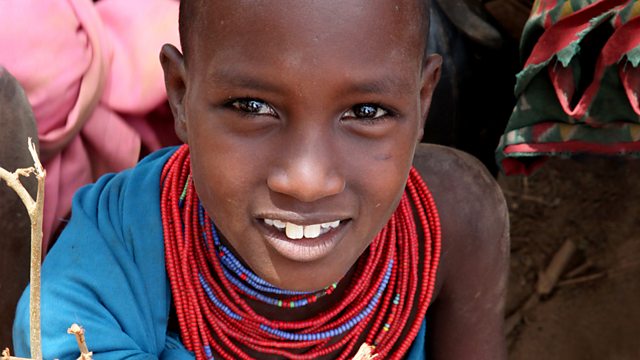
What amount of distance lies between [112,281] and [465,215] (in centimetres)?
57

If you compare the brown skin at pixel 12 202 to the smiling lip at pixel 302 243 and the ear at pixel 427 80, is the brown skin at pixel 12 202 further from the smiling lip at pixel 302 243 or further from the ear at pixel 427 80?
the ear at pixel 427 80

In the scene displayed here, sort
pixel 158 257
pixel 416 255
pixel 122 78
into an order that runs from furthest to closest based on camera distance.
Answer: pixel 122 78 < pixel 416 255 < pixel 158 257

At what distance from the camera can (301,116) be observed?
1129 mm

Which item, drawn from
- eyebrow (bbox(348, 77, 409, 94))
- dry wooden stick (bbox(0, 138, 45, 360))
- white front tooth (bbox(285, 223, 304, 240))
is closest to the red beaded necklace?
white front tooth (bbox(285, 223, 304, 240))

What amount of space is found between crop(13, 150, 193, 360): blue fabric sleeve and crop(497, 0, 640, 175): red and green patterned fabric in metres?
0.64

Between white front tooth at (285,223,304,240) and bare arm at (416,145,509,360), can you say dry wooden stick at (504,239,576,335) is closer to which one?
bare arm at (416,145,509,360)

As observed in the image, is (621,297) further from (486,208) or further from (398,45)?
(398,45)

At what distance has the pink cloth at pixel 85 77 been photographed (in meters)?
1.63

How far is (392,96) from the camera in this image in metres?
1.20

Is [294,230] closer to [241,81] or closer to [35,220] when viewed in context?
[241,81]

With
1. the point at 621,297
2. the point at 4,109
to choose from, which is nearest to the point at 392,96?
the point at 4,109

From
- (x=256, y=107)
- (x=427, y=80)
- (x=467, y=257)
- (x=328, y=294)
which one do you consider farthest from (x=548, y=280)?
(x=256, y=107)

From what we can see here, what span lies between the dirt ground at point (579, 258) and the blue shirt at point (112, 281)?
1.15 metres

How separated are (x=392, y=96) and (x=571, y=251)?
126 cm
